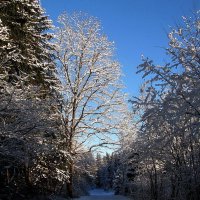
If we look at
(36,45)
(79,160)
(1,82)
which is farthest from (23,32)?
(79,160)

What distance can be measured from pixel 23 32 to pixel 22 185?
24.1 feet

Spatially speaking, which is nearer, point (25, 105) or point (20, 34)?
point (25, 105)

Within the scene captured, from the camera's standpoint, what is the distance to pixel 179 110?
6.05 meters

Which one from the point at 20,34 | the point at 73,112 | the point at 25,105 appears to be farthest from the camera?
the point at 73,112

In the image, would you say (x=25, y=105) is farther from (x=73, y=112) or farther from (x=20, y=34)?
(x=73, y=112)

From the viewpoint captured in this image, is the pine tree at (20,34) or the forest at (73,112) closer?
the forest at (73,112)

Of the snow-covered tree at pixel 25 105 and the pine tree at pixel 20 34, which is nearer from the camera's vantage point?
the snow-covered tree at pixel 25 105

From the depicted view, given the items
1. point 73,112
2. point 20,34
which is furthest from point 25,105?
point 73,112

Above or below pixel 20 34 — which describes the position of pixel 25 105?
below

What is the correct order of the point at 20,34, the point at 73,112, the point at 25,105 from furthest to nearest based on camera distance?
the point at 73,112, the point at 20,34, the point at 25,105

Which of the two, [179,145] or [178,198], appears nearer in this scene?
[178,198]

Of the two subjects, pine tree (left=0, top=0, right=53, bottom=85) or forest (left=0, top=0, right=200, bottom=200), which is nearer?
forest (left=0, top=0, right=200, bottom=200)

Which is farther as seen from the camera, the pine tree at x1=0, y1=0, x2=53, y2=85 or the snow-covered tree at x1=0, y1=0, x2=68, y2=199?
the pine tree at x1=0, y1=0, x2=53, y2=85

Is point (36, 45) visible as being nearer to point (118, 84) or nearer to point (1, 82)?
point (1, 82)
